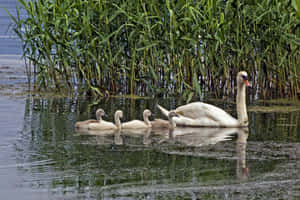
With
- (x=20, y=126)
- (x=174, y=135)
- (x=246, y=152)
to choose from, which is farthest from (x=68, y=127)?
(x=246, y=152)

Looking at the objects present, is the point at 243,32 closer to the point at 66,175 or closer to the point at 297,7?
the point at 297,7

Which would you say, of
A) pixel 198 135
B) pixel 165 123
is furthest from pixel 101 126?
pixel 198 135

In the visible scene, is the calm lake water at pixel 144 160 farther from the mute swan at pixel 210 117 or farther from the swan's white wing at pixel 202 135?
the mute swan at pixel 210 117

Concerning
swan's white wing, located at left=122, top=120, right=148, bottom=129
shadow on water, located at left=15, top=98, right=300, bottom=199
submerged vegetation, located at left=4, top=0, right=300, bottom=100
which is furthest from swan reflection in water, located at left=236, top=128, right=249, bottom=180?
submerged vegetation, located at left=4, top=0, right=300, bottom=100

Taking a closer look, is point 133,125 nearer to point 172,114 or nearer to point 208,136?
point 172,114

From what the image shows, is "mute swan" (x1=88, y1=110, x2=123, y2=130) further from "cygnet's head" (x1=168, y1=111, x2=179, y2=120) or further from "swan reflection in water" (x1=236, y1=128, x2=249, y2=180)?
"swan reflection in water" (x1=236, y1=128, x2=249, y2=180)

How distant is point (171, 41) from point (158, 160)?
4787 millimetres

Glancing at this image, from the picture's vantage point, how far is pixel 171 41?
13055 mm

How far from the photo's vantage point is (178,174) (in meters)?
7.83

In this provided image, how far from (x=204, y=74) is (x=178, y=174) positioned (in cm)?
591

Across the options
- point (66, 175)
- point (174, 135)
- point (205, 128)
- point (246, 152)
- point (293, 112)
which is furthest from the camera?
point (293, 112)

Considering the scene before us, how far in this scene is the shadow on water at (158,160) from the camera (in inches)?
282

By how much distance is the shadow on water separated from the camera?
7.16 metres

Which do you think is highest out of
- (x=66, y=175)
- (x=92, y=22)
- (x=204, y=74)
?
(x=92, y=22)
